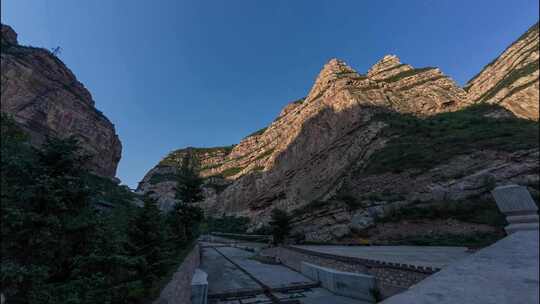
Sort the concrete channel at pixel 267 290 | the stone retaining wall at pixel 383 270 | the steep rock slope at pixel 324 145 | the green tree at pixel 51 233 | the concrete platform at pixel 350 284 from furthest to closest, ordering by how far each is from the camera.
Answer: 1. the steep rock slope at pixel 324 145
2. the concrete channel at pixel 267 290
3. the concrete platform at pixel 350 284
4. the stone retaining wall at pixel 383 270
5. the green tree at pixel 51 233

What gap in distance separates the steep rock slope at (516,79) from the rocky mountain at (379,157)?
80mm

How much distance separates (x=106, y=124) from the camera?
54375 millimetres

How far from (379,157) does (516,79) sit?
86.2ft

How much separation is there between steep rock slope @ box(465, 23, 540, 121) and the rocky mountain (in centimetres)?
8

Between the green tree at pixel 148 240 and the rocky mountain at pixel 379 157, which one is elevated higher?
the rocky mountain at pixel 379 157

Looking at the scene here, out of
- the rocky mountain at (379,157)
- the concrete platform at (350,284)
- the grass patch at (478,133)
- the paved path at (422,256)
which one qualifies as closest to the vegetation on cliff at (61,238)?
the concrete platform at (350,284)

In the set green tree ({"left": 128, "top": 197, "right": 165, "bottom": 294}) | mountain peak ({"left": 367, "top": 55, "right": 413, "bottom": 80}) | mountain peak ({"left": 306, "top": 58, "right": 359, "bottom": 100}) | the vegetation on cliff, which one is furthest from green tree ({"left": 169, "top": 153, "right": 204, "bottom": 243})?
mountain peak ({"left": 367, "top": 55, "right": 413, "bottom": 80})

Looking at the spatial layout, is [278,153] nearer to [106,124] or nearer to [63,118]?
[63,118]

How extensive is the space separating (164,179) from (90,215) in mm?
87827

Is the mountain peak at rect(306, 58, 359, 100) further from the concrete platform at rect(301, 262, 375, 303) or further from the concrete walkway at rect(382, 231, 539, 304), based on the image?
the concrete walkway at rect(382, 231, 539, 304)

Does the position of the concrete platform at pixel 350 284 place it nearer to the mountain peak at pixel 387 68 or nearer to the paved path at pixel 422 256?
the paved path at pixel 422 256

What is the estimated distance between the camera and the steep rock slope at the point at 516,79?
1670mm

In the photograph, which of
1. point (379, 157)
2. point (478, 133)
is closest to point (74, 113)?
point (379, 157)

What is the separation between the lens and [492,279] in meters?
1.77
